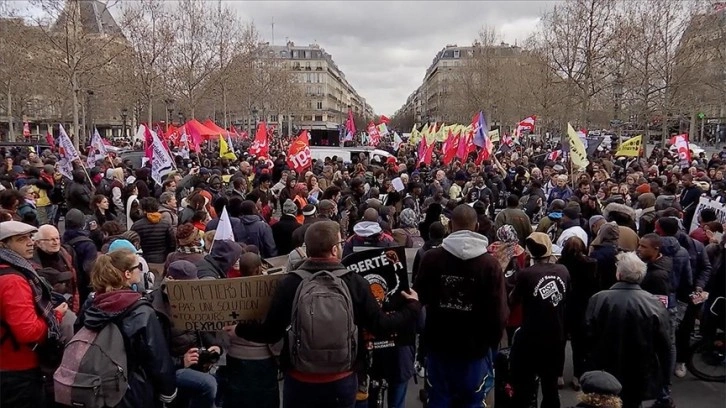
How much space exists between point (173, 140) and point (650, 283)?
22.1m

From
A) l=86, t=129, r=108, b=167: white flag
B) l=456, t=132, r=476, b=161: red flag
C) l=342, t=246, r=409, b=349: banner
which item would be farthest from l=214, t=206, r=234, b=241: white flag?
l=456, t=132, r=476, b=161: red flag

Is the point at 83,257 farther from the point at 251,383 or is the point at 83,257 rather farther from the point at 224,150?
the point at 224,150

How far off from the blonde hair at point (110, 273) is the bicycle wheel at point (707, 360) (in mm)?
5480

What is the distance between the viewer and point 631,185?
12.1 meters

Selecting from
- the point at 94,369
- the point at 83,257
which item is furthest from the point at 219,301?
the point at 83,257

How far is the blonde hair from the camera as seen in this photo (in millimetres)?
3523

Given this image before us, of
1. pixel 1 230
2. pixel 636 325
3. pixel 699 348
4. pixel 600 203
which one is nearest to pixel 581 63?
pixel 600 203

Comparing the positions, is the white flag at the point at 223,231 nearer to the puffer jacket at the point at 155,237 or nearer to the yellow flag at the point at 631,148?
the puffer jacket at the point at 155,237

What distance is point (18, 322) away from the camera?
346cm

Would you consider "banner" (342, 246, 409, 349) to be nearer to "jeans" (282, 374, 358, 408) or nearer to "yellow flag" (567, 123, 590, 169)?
"jeans" (282, 374, 358, 408)

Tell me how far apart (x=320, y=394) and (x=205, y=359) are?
111 cm

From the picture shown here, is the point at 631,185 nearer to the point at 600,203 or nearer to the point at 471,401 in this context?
the point at 600,203

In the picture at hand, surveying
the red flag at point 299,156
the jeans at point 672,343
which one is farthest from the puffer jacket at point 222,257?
the red flag at point 299,156

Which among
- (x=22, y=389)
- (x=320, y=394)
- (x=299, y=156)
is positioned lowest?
(x=22, y=389)
